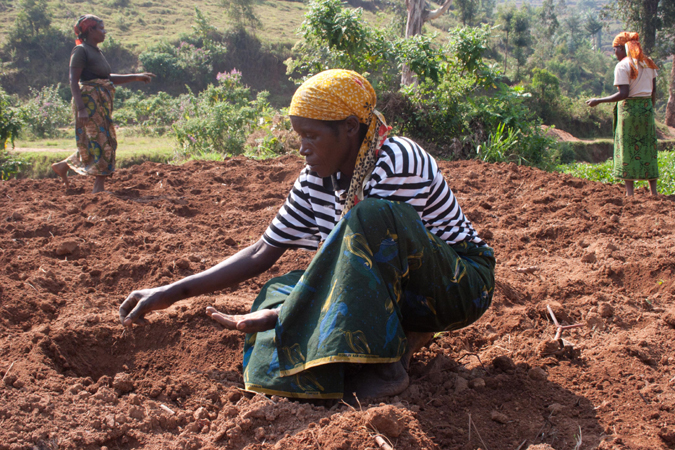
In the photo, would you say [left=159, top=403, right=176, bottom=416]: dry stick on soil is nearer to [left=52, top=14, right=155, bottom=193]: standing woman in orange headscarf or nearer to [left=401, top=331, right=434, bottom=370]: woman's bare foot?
Result: [left=401, top=331, right=434, bottom=370]: woman's bare foot

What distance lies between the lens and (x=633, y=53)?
194 inches

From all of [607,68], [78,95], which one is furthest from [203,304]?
[607,68]

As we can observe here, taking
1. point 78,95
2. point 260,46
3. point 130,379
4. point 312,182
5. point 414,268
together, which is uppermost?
point 260,46

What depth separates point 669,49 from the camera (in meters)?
21.0

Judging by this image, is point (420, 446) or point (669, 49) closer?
point (420, 446)

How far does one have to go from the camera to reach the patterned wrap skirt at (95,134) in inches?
204

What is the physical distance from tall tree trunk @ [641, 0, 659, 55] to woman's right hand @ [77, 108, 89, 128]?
19315mm

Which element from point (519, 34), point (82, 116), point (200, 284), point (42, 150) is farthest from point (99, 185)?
point (519, 34)

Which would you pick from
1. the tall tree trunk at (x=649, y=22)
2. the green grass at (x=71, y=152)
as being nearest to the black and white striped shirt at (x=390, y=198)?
the green grass at (x=71, y=152)

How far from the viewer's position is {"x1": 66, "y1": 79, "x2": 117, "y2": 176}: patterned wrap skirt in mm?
5172

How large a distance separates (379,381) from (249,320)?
488 mm

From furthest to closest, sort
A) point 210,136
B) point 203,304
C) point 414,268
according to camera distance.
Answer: point 210,136
point 203,304
point 414,268

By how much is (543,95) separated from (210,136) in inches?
704

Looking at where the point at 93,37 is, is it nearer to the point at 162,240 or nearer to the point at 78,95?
the point at 78,95
